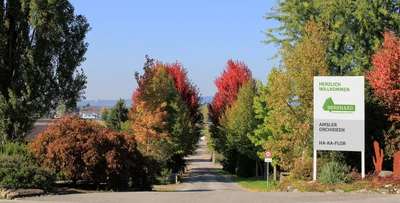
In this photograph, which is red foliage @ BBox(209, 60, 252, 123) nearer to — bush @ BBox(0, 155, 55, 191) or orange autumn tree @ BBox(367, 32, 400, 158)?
orange autumn tree @ BBox(367, 32, 400, 158)

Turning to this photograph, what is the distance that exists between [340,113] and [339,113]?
0.04 metres

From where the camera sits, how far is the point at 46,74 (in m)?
24.6

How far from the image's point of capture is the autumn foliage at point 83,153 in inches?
659

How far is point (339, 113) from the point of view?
18.6 metres

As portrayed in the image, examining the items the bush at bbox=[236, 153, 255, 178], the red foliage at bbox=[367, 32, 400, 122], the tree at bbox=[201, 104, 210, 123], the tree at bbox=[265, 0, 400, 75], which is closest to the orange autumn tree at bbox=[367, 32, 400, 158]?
the red foliage at bbox=[367, 32, 400, 122]

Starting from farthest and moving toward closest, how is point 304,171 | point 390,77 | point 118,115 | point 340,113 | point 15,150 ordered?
point 118,115 < point 304,171 < point 390,77 < point 340,113 < point 15,150

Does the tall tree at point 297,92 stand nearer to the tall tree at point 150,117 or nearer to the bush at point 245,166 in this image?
the tall tree at point 150,117

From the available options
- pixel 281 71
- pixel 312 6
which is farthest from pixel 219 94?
pixel 281 71

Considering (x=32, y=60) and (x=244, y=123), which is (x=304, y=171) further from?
(x=244, y=123)

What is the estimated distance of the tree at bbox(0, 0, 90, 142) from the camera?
23750 mm

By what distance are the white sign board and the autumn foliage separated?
293 inches

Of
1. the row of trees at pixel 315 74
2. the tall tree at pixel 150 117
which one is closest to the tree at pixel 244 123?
the row of trees at pixel 315 74

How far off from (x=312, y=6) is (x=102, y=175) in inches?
907

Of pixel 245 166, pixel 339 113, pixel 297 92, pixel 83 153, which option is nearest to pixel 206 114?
pixel 245 166
